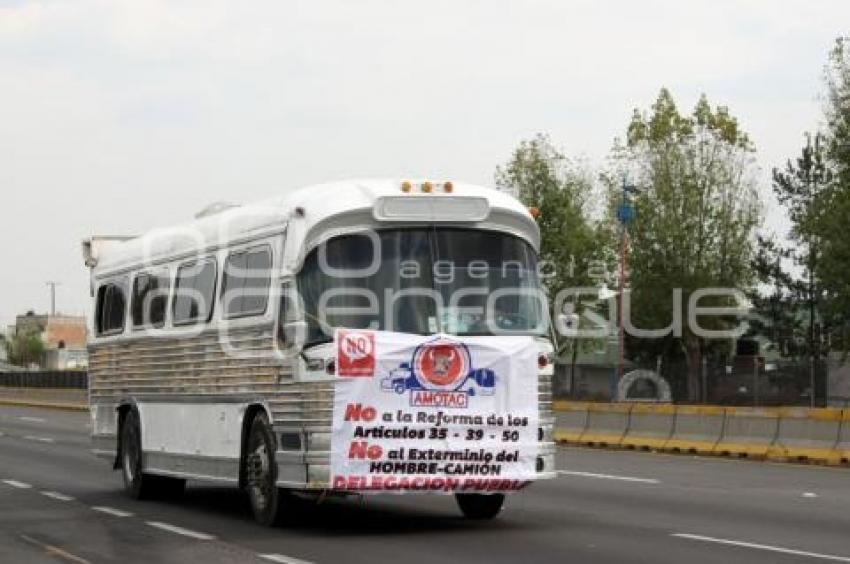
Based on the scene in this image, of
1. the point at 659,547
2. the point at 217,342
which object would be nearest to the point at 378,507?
the point at 217,342

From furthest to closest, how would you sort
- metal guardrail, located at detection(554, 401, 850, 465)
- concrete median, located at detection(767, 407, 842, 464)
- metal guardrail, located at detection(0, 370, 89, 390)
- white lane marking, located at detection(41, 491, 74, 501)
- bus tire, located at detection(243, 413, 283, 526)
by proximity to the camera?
metal guardrail, located at detection(0, 370, 89, 390) < metal guardrail, located at detection(554, 401, 850, 465) < concrete median, located at detection(767, 407, 842, 464) < white lane marking, located at detection(41, 491, 74, 501) < bus tire, located at detection(243, 413, 283, 526)

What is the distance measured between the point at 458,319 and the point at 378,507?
3961 mm

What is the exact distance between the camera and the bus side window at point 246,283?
1403 cm

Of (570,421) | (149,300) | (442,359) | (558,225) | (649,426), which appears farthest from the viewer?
(558,225)

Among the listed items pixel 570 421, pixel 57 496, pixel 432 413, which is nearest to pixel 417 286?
pixel 432 413

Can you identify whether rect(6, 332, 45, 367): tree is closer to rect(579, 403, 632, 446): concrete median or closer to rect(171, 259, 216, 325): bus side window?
rect(579, 403, 632, 446): concrete median

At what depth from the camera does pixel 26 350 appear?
568 ft

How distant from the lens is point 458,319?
43.4ft

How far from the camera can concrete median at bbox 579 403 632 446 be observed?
1167 inches

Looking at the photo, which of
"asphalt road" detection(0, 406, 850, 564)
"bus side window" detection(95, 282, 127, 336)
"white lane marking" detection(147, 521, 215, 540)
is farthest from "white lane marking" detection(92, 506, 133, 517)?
"bus side window" detection(95, 282, 127, 336)

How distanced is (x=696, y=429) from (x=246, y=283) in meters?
14.6

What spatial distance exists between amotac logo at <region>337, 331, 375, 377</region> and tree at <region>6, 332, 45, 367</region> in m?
165

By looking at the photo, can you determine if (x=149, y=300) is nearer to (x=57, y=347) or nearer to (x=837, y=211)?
(x=837, y=211)

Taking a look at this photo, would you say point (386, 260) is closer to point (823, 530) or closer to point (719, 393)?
point (823, 530)
